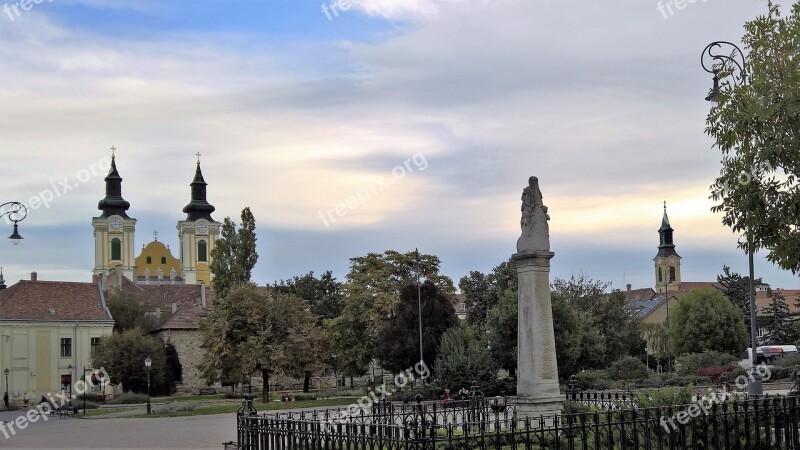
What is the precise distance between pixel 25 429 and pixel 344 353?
92.1 feet

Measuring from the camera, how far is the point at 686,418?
42.7 ft

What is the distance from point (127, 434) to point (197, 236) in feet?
347

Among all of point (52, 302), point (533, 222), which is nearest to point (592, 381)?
point (533, 222)

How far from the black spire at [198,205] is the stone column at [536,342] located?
120 m

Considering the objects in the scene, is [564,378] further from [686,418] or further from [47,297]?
[47,297]

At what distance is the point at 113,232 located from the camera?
131 m

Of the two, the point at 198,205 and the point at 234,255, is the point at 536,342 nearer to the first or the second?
the point at 234,255

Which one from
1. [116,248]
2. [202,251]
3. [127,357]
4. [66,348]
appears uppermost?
[116,248]

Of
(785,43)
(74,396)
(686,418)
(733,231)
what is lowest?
(74,396)

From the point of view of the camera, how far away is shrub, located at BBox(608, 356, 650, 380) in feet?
158

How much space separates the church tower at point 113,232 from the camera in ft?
428

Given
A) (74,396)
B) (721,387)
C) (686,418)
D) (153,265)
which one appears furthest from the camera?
(153,265)

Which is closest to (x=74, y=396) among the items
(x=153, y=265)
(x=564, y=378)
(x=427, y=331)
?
(x=427, y=331)

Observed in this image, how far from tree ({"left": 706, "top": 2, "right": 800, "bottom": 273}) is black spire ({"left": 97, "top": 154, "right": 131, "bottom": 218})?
406 feet
